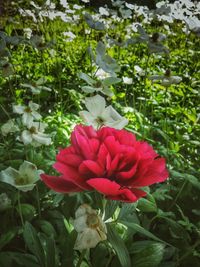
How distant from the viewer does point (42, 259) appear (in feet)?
2.10

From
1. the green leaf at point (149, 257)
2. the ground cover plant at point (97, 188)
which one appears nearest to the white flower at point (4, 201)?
the ground cover plant at point (97, 188)

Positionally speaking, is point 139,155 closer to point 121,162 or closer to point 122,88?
point 121,162

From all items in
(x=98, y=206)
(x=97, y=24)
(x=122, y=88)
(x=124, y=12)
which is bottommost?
(x=122, y=88)

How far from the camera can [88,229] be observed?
0.50 meters

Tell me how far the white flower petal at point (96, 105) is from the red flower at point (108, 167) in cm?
26

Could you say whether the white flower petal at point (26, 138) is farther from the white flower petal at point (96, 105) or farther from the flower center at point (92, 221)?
the flower center at point (92, 221)

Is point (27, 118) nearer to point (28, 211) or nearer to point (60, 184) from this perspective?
point (28, 211)

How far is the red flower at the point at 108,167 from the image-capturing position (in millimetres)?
485

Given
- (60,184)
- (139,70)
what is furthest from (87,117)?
(139,70)

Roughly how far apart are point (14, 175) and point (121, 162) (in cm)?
41

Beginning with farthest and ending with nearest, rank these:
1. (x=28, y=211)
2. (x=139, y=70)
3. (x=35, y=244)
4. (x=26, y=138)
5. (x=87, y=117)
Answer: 1. (x=139, y=70)
2. (x=26, y=138)
3. (x=28, y=211)
4. (x=87, y=117)
5. (x=35, y=244)

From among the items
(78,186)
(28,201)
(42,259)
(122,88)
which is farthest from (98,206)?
(122,88)

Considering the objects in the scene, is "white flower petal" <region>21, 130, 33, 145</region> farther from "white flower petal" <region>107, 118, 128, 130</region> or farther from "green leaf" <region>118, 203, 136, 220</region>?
"green leaf" <region>118, 203, 136, 220</region>

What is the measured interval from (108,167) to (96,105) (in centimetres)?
33
